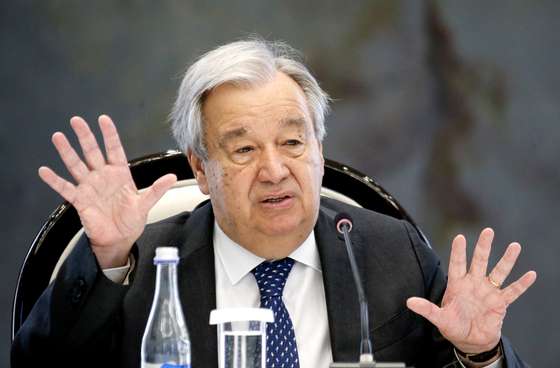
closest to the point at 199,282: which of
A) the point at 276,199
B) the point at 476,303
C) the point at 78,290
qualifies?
the point at 276,199

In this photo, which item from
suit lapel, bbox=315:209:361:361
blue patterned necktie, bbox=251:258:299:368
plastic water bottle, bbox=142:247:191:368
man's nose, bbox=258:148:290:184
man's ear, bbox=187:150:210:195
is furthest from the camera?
man's ear, bbox=187:150:210:195

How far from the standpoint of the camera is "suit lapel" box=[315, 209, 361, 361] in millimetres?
2221

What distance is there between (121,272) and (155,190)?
23 cm

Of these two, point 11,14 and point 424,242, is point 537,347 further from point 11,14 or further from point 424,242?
point 11,14

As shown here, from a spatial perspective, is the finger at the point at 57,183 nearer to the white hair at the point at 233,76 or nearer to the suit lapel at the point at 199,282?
the suit lapel at the point at 199,282

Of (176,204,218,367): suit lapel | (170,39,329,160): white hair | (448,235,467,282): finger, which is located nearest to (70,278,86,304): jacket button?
(176,204,218,367): suit lapel

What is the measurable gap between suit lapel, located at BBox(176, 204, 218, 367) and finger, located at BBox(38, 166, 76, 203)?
19.3 inches

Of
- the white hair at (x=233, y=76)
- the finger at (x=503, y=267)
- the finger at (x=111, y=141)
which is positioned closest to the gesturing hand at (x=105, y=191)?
the finger at (x=111, y=141)

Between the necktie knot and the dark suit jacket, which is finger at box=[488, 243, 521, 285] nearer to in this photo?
the dark suit jacket

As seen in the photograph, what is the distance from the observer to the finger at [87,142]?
6.33ft

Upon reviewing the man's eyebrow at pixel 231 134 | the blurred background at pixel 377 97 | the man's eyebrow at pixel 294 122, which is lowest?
the man's eyebrow at pixel 231 134

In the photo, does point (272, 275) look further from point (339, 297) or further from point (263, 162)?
point (263, 162)

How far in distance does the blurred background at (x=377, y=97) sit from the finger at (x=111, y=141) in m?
1.90

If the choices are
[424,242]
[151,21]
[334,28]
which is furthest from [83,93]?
[424,242]
